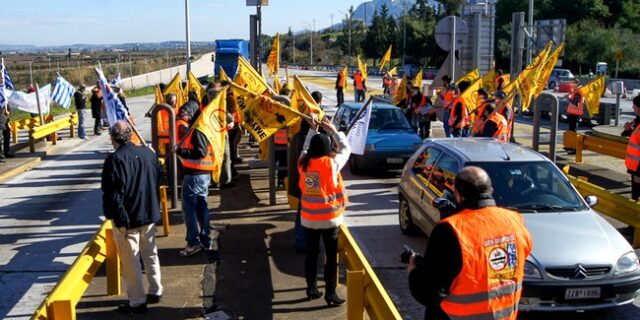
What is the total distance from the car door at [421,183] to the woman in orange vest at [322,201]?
2.21m

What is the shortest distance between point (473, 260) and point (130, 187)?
3.93 meters

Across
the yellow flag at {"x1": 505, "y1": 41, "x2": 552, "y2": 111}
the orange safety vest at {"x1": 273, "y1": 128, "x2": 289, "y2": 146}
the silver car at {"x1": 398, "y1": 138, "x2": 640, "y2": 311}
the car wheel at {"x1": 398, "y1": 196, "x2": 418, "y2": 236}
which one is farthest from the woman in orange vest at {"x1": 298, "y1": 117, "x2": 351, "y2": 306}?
the yellow flag at {"x1": 505, "y1": 41, "x2": 552, "y2": 111}

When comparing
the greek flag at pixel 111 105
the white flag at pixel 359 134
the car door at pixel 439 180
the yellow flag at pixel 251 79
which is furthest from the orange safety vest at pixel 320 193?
the yellow flag at pixel 251 79

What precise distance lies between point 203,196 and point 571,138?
1093 cm

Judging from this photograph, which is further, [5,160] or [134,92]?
[134,92]

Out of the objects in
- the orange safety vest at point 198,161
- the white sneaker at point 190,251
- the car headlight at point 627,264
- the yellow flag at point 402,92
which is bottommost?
the white sneaker at point 190,251

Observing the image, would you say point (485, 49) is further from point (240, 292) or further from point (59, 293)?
point (59, 293)

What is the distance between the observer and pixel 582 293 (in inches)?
257

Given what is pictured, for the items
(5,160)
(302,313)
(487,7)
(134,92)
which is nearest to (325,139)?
(302,313)

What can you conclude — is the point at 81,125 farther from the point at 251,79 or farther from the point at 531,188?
the point at 531,188

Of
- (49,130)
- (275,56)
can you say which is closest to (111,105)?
(275,56)

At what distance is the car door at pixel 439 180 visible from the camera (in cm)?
868

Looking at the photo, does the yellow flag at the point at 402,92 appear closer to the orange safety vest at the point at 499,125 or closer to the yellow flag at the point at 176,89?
the yellow flag at the point at 176,89

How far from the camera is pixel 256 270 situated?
27.3ft
